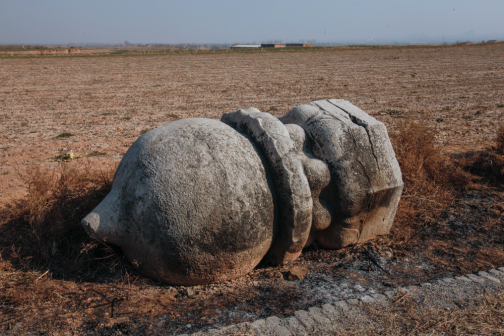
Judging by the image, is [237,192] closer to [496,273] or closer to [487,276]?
[487,276]

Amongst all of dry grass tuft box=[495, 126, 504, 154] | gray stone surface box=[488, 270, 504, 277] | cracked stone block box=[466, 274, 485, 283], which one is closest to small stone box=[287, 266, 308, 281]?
cracked stone block box=[466, 274, 485, 283]

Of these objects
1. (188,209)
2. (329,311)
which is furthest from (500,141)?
(188,209)

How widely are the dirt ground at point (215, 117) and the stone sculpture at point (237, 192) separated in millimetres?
314

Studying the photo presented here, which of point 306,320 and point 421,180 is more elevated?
point 421,180

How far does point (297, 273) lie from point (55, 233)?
2795mm

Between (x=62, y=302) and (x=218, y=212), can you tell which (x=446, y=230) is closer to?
(x=218, y=212)

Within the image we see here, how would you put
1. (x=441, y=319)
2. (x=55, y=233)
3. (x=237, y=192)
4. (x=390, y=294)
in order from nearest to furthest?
(x=441, y=319) < (x=237, y=192) < (x=390, y=294) < (x=55, y=233)

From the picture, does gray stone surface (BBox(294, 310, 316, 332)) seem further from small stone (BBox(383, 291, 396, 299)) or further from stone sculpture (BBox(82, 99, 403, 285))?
small stone (BBox(383, 291, 396, 299))

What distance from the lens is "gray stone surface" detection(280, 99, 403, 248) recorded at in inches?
159

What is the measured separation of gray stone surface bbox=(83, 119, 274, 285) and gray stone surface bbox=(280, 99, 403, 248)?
0.87 m

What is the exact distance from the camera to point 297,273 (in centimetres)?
396

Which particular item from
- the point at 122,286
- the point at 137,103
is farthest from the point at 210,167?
the point at 137,103

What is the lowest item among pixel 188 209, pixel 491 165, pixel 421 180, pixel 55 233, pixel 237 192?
pixel 55 233

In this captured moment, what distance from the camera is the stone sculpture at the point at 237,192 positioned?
333 cm
